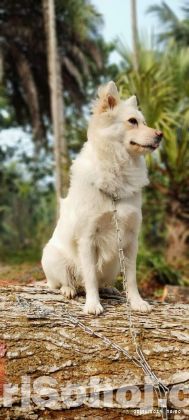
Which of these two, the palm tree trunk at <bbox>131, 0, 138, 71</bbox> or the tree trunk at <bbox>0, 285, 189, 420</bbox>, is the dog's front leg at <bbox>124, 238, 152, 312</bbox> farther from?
the palm tree trunk at <bbox>131, 0, 138, 71</bbox>

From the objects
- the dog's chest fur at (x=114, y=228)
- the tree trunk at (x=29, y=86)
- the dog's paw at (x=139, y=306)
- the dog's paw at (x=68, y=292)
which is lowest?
the dog's paw at (x=139, y=306)

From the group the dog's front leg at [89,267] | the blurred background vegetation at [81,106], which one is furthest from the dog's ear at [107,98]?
the blurred background vegetation at [81,106]

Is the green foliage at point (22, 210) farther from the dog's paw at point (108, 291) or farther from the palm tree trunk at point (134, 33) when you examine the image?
the dog's paw at point (108, 291)

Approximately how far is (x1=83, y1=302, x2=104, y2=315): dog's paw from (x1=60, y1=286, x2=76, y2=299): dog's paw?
281mm

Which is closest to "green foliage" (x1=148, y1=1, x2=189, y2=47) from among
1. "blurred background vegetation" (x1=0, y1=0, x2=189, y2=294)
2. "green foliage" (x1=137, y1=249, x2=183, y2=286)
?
"blurred background vegetation" (x1=0, y1=0, x2=189, y2=294)

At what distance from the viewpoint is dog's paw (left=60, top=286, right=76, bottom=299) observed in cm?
259

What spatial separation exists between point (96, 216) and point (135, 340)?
845mm

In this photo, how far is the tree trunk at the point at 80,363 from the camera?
1.82 meters

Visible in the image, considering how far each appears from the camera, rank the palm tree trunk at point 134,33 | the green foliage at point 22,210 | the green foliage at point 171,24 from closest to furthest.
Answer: the palm tree trunk at point 134,33 < the green foliage at point 22,210 < the green foliage at point 171,24

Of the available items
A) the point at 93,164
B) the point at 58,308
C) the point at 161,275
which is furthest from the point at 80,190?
the point at 161,275

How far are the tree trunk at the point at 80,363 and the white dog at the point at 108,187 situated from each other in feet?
0.85

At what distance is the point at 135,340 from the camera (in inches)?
81.8

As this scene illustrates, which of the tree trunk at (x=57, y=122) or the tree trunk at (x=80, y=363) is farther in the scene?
the tree trunk at (x=57, y=122)

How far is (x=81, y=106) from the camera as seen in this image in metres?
13.9
